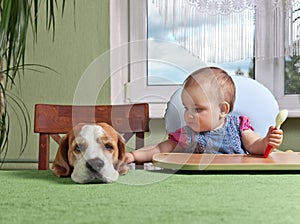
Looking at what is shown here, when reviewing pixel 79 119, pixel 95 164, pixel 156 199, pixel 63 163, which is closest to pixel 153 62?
pixel 79 119

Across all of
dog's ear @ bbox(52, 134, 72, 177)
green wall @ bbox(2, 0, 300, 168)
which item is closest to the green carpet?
dog's ear @ bbox(52, 134, 72, 177)

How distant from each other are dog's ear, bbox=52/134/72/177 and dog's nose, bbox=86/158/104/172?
0.11 meters

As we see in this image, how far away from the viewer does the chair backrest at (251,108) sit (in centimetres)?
174

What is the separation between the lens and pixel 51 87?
2266mm

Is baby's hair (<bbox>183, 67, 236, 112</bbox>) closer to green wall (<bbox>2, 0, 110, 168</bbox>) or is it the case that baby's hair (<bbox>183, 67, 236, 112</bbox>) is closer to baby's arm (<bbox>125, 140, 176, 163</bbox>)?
baby's arm (<bbox>125, 140, 176, 163</bbox>)

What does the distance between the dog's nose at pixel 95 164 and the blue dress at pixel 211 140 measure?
551 mm

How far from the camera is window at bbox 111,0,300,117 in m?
2.27

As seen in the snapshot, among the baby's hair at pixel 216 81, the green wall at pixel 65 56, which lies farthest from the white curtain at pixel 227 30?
the baby's hair at pixel 216 81

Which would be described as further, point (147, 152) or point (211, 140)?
point (211, 140)

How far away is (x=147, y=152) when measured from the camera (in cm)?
140

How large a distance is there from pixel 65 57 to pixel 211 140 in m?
0.98

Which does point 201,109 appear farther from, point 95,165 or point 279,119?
point 95,165

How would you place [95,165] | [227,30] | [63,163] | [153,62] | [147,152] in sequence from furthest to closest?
[153,62]
[227,30]
[147,152]
[63,163]
[95,165]

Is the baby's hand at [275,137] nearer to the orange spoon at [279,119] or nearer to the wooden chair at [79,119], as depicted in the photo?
the orange spoon at [279,119]
